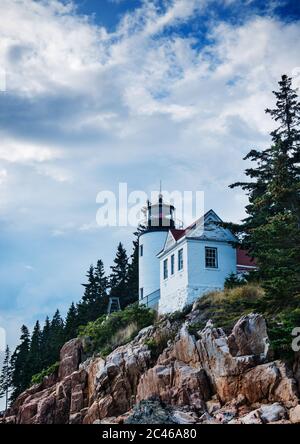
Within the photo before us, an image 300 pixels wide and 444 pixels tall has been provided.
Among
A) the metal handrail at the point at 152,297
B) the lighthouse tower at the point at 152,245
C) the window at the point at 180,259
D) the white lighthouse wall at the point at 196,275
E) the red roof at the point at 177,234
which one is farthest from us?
the lighthouse tower at the point at 152,245

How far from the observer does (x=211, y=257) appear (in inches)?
1289

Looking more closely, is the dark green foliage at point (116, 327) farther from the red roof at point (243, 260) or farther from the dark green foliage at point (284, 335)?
the dark green foliage at point (284, 335)

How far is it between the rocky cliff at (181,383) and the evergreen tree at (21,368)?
18.8 m

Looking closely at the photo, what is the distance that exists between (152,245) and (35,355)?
2287cm

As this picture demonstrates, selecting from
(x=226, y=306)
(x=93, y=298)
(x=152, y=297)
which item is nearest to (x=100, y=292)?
(x=93, y=298)

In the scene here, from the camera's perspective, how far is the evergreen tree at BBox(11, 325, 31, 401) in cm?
5267

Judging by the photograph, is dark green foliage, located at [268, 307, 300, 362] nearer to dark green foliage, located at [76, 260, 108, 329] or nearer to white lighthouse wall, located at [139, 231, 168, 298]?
white lighthouse wall, located at [139, 231, 168, 298]

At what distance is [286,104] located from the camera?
33.2m

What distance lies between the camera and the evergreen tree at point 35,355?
50.7 metres

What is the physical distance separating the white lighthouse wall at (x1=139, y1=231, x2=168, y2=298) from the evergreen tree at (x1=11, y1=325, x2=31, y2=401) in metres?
19.3

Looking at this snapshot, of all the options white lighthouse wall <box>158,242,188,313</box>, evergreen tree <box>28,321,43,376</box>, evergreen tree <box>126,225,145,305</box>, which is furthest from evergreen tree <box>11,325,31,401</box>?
white lighthouse wall <box>158,242,188,313</box>

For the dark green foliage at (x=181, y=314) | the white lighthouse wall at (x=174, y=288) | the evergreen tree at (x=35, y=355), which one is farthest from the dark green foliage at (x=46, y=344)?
the dark green foliage at (x=181, y=314)

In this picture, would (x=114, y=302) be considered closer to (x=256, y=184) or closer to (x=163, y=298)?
(x=163, y=298)
